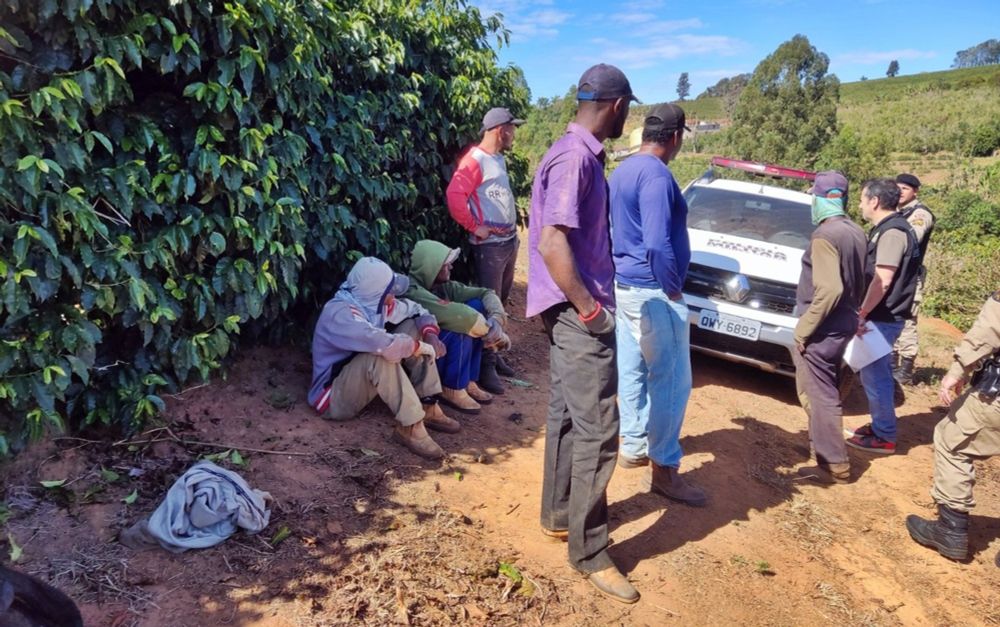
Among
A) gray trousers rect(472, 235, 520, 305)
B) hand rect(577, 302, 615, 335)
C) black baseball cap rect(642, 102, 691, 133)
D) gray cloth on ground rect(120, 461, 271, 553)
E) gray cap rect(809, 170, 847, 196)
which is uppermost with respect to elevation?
black baseball cap rect(642, 102, 691, 133)

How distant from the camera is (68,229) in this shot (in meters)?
2.92

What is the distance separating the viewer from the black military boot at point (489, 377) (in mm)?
5281

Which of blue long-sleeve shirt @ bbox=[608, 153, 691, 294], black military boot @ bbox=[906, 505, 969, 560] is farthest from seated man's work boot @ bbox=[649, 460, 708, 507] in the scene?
black military boot @ bbox=[906, 505, 969, 560]

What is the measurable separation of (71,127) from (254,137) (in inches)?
35.1

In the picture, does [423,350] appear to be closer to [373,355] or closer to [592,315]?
[373,355]

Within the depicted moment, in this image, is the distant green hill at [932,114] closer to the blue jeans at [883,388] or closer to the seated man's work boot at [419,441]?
the blue jeans at [883,388]

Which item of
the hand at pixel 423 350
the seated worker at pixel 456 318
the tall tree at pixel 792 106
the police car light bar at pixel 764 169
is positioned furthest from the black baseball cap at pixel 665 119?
the tall tree at pixel 792 106

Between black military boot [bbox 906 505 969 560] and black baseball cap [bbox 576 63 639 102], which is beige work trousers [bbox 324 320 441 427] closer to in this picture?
black baseball cap [bbox 576 63 639 102]

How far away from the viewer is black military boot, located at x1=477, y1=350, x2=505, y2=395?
5281mm

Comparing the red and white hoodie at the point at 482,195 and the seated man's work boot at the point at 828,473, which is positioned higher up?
the red and white hoodie at the point at 482,195

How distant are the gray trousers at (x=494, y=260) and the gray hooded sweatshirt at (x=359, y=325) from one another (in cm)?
122

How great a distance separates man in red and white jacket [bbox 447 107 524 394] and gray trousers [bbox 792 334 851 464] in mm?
2284

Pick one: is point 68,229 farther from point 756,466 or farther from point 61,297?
point 756,466

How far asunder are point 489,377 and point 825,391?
247 cm
